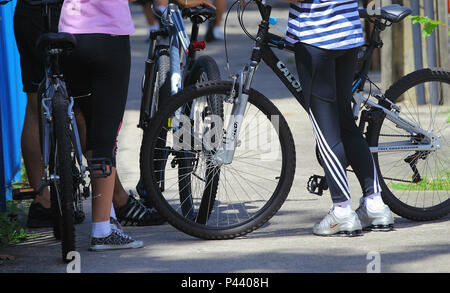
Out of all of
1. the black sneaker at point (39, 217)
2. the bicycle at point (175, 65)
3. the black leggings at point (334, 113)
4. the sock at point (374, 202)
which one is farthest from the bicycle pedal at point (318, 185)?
the black sneaker at point (39, 217)

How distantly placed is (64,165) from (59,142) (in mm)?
115

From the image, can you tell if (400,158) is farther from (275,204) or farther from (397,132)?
(275,204)

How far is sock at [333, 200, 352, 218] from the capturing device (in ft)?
16.3

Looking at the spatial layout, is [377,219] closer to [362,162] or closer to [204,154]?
[362,162]

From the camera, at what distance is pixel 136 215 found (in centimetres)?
546

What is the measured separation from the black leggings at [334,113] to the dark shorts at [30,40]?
154 cm

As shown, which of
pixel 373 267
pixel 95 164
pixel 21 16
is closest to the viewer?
pixel 373 267

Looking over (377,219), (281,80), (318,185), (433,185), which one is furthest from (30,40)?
(433,185)

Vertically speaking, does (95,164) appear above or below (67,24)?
below

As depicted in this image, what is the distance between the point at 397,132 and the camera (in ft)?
17.8

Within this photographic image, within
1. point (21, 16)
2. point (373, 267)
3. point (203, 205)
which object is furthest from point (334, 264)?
point (21, 16)

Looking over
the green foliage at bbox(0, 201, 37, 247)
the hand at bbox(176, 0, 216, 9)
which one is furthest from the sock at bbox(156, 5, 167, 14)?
Result: the green foliage at bbox(0, 201, 37, 247)
